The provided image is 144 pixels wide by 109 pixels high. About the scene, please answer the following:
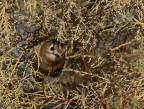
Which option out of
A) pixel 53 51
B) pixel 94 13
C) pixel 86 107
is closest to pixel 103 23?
pixel 94 13

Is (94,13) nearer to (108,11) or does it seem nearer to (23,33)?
(108,11)

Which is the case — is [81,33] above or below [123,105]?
above

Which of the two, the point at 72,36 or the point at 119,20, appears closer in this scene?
the point at 72,36

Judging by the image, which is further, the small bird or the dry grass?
the small bird

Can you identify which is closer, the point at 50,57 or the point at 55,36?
the point at 55,36

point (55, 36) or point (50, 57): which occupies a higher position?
point (55, 36)

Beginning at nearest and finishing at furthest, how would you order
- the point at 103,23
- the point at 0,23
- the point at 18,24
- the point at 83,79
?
the point at 0,23
the point at 18,24
the point at 103,23
the point at 83,79

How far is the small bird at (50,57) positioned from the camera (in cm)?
297

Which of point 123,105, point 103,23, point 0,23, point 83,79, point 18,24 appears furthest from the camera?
point 83,79

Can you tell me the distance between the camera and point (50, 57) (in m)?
3.03

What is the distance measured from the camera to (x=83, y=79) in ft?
11.6

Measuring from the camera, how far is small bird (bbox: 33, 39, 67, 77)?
297 cm

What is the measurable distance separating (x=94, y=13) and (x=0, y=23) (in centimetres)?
66

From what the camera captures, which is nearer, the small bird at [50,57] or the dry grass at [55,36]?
the dry grass at [55,36]
